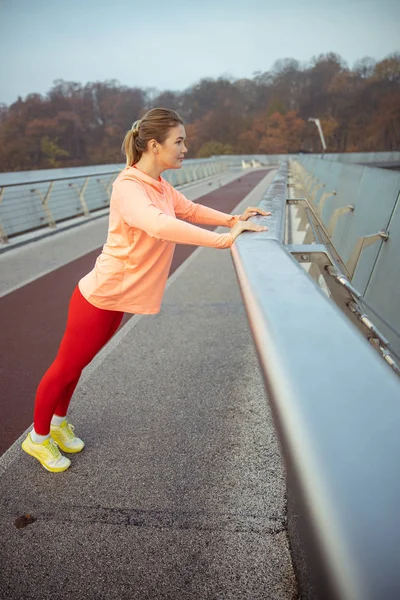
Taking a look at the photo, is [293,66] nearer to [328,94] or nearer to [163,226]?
[328,94]

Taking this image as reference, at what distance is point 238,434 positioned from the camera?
9.99 ft

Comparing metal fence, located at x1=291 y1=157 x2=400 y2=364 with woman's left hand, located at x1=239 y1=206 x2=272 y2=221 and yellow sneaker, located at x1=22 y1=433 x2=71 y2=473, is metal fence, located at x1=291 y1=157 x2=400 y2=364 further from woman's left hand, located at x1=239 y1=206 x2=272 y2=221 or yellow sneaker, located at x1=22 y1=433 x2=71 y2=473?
yellow sneaker, located at x1=22 y1=433 x2=71 y2=473

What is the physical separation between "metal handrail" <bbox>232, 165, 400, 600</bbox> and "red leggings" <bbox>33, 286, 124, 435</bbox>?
72.0 inches

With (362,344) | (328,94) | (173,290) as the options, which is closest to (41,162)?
(328,94)

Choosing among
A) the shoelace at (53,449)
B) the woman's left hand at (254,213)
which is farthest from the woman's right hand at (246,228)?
the shoelace at (53,449)

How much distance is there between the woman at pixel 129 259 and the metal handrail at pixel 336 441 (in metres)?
1.34

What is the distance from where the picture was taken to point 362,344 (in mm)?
703

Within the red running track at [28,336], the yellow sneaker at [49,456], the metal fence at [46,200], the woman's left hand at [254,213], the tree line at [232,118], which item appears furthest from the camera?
the tree line at [232,118]

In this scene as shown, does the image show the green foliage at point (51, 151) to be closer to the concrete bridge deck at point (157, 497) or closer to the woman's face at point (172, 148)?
the concrete bridge deck at point (157, 497)

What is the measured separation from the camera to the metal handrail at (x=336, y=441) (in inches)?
16.8

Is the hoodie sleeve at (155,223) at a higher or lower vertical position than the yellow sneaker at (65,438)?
higher

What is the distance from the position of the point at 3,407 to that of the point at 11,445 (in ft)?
2.06

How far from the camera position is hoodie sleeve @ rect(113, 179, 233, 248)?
2004mm

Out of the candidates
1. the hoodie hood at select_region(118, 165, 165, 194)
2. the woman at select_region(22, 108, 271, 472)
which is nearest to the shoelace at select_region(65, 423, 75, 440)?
the woman at select_region(22, 108, 271, 472)
